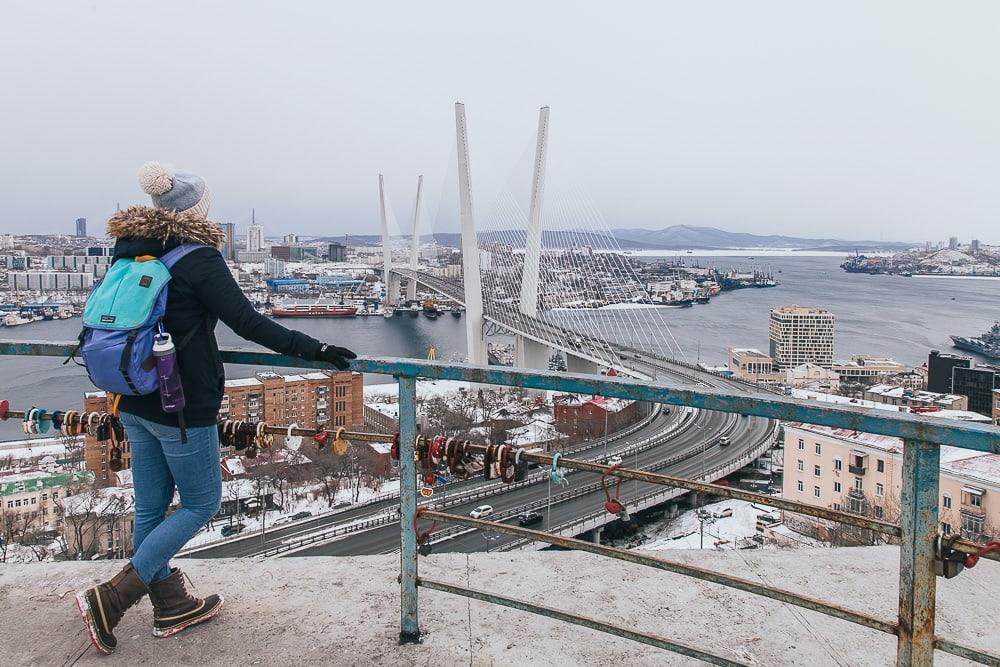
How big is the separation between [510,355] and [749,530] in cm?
1318

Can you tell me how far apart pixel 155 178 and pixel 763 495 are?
0.74 meters

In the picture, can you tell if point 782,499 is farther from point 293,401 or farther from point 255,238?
point 255,238

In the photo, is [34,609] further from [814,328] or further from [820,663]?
[814,328]

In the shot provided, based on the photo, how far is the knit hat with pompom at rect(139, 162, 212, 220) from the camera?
85 cm

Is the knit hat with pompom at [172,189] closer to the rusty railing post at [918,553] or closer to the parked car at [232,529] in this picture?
the rusty railing post at [918,553]

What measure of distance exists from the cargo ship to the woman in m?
26.4

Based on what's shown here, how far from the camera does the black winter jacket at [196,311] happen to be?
0.80m

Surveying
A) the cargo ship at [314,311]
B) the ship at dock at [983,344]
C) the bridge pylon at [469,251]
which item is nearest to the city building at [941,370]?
the ship at dock at [983,344]

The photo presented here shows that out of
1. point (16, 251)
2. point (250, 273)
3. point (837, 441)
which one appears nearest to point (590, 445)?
point (837, 441)

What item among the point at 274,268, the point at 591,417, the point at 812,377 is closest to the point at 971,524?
the point at 591,417

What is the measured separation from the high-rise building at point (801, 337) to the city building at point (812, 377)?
225 centimetres

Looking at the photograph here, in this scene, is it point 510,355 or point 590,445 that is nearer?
point 590,445

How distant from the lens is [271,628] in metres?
0.92

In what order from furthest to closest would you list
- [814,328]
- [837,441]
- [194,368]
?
[814,328], [837,441], [194,368]
